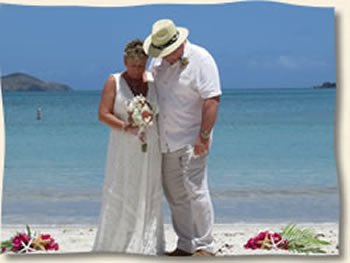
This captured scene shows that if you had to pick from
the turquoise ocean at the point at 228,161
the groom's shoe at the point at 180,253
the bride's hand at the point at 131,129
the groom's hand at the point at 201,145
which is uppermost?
the bride's hand at the point at 131,129

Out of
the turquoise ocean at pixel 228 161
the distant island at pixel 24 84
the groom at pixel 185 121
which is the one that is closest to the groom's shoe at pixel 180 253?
the groom at pixel 185 121

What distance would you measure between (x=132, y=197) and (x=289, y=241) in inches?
49.3

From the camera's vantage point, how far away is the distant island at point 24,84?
42.5 ft

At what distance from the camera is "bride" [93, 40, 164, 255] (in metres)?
5.03

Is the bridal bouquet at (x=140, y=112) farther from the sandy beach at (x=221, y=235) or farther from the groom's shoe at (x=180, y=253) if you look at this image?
the sandy beach at (x=221, y=235)

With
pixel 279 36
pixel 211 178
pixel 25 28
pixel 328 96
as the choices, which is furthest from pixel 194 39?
pixel 328 96

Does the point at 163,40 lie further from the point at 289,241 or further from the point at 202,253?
the point at 289,241

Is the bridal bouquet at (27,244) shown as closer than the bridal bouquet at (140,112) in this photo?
No

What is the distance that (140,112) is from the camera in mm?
4875

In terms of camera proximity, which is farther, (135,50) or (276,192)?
(276,192)

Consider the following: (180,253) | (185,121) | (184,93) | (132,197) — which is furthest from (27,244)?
(184,93)

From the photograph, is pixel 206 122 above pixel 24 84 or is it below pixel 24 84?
above

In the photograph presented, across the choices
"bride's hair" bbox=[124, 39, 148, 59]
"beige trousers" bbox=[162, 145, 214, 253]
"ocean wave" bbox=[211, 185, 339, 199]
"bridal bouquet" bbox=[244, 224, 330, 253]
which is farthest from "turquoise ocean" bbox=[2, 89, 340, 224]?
"bride's hair" bbox=[124, 39, 148, 59]

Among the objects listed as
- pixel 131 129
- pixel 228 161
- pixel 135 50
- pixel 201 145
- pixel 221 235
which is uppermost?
pixel 135 50
